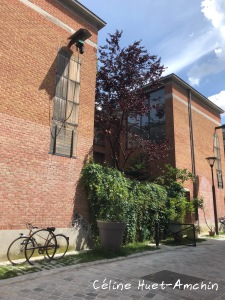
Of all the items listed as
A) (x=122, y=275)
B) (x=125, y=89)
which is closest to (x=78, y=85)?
(x=125, y=89)

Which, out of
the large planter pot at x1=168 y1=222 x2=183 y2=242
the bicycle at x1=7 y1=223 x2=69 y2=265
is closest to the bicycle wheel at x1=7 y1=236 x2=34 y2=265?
the bicycle at x1=7 y1=223 x2=69 y2=265

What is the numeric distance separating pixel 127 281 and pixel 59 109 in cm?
577

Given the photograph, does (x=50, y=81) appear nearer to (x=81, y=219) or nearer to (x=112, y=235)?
(x=81, y=219)

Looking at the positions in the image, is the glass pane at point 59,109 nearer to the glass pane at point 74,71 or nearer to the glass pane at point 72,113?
the glass pane at point 72,113

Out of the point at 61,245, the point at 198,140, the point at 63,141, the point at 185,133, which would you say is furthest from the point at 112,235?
the point at 198,140

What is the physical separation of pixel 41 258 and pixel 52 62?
612 cm

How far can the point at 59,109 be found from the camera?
29.3 feet

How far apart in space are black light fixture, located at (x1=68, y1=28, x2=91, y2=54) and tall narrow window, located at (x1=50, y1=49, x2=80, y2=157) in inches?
18.8

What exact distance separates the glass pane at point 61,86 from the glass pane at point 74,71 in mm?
416

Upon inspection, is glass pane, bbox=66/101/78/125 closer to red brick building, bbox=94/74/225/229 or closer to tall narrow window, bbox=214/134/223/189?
red brick building, bbox=94/74/225/229

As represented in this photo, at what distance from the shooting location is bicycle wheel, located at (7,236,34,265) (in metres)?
6.66

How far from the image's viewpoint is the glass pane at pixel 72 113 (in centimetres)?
917

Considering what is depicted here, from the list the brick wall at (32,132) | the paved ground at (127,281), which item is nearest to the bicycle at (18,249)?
the brick wall at (32,132)

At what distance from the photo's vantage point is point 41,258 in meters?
7.13
